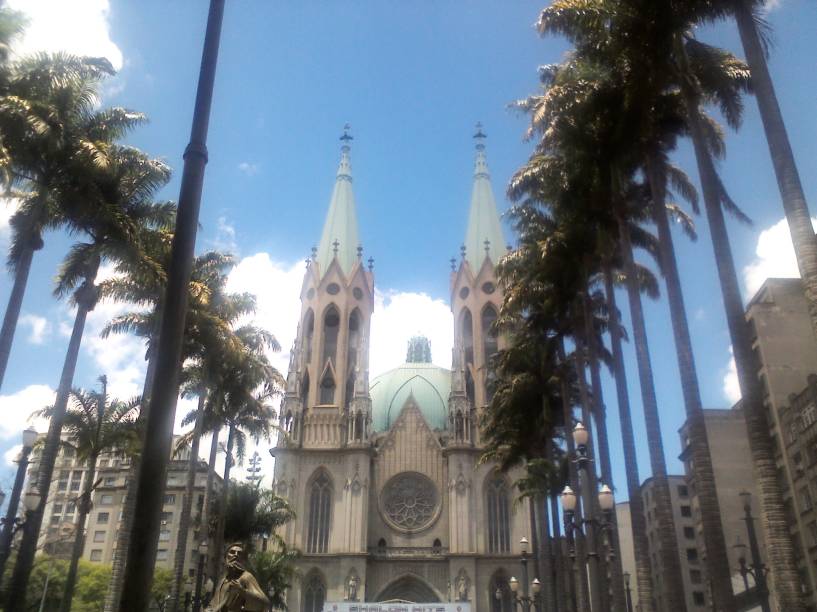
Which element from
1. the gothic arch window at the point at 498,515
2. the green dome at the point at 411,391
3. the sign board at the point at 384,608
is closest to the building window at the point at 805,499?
the sign board at the point at 384,608

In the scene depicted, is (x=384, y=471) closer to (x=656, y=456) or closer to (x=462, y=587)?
(x=462, y=587)

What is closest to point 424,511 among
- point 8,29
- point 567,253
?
point 567,253

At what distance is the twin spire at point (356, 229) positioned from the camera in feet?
228

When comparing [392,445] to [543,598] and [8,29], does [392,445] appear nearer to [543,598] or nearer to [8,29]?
[543,598]

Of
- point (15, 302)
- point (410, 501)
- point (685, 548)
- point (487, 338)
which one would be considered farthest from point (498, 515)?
point (15, 302)

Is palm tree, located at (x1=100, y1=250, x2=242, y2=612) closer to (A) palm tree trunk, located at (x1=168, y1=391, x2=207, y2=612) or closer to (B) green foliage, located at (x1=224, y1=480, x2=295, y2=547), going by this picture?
(A) palm tree trunk, located at (x1=168, y1=391, x2=207, y2=612)

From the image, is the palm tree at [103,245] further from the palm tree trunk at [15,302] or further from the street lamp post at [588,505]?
the street lamp post at [588,505]

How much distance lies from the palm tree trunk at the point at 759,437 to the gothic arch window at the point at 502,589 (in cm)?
4194

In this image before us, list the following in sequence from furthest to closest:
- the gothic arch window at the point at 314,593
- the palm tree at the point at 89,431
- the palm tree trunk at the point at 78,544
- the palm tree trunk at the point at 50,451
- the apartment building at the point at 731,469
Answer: the apartment building at the point at 731,469, the gothic arch window at the point at 314,593, the palm tree at the point at 89,431, the palm tree trunk at the point at 78,544, the palm tree trunk at the point at 50,451

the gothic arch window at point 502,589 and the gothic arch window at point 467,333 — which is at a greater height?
the gothic arch window at point 467,333

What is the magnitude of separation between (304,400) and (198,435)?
29.6 m

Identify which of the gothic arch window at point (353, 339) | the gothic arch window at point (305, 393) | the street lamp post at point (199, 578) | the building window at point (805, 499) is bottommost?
the street lamp post at point (199, 578)

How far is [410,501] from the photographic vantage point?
57625 mm

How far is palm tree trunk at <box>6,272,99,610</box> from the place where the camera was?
739 inches
